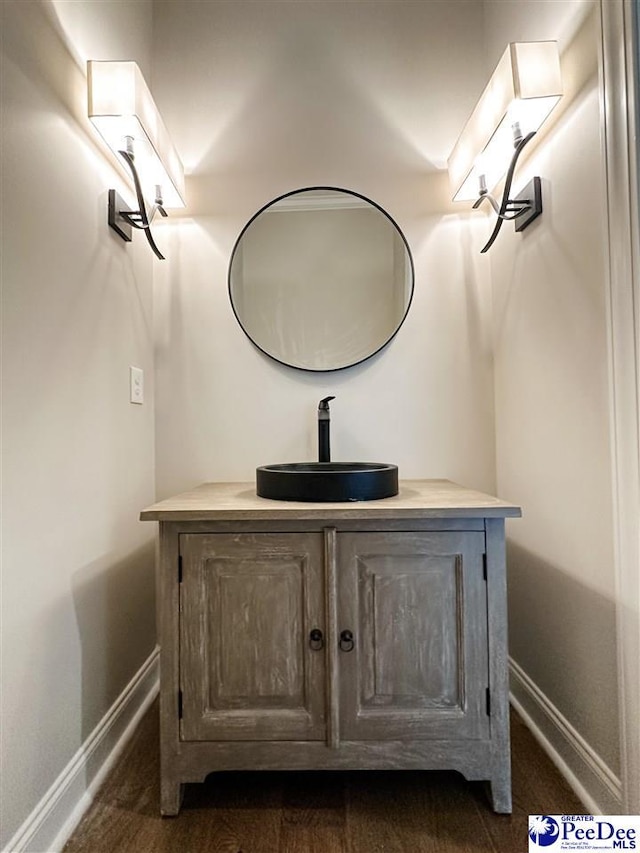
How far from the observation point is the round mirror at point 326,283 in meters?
1.77

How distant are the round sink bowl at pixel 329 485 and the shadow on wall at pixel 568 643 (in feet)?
1.78

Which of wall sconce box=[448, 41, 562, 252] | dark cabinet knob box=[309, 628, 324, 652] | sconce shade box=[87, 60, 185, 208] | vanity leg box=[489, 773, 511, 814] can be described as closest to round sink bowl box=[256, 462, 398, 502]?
dark cabinet knob box=[309, 628, 324, 652]

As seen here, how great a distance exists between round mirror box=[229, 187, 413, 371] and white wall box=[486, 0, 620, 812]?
403mm

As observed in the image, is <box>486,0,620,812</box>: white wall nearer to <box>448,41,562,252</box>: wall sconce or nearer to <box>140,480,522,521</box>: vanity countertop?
<box>448,41,562,252</box>: wall sconce

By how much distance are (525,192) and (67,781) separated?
1.98 metres

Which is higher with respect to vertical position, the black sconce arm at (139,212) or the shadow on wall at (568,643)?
the black sconce arm at (139,212)

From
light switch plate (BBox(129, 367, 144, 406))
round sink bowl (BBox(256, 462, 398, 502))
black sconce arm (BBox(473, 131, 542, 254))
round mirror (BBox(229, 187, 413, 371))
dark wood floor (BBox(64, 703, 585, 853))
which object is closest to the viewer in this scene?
dark wood floor (BBox(64, 703, 585, 853))

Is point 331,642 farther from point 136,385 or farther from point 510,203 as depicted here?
point 510,203

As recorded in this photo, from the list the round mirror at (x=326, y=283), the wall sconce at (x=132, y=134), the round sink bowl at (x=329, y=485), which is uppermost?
the wall sconce at (x=132, y=134)

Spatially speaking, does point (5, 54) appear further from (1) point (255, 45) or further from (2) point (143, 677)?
(2) point (143, 677)

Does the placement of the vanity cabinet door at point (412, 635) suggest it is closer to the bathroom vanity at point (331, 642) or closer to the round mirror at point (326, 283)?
the bathroom vanity at point (331, 642)

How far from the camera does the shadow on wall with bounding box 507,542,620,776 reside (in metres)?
1.13

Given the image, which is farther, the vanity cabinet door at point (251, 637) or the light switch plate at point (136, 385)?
the light switch plate at point (136, 385)

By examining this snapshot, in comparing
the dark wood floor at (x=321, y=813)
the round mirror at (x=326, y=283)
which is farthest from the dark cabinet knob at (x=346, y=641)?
the round mirror at (x=326, y=283)
